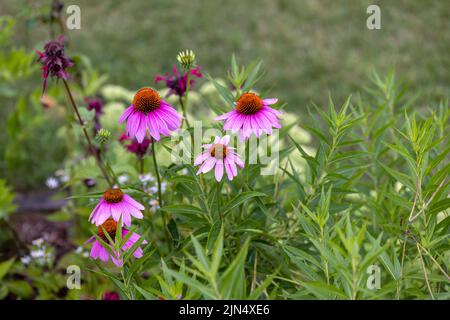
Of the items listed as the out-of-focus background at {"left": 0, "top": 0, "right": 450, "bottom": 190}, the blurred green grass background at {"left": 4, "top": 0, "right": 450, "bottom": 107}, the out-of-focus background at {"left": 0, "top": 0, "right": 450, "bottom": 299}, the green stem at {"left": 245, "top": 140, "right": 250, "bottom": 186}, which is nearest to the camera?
the green stem at {"left": 245, "top": 140, "right": 250, "bottom": 186}

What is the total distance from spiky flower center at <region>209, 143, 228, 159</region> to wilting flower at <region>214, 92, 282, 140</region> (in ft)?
0.13

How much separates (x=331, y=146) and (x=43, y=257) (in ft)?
3.54

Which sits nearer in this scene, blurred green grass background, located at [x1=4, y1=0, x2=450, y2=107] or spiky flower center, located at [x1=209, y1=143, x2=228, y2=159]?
spiky flower center, located at [x1=209, y1=143, x2=228, y2=159]

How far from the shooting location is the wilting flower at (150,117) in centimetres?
103

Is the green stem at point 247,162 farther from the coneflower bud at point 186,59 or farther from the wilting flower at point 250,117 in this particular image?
the coneflower bud at point 186,59

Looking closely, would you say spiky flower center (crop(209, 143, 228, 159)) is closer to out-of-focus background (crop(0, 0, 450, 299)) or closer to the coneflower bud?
the coneflower bud


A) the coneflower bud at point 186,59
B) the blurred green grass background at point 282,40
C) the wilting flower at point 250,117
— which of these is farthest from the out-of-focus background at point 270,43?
the wilting flower at point 250,117

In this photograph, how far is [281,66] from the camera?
3.67 m

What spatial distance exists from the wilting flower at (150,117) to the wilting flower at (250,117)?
9 centimetres

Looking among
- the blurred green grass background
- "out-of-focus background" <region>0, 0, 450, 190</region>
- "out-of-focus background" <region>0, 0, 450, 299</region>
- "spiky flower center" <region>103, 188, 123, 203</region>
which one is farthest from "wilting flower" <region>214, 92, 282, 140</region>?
the blurred green grass background

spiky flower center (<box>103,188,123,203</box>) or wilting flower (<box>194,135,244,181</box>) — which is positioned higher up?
wilting flower (<box>194,135,244,181</box>)

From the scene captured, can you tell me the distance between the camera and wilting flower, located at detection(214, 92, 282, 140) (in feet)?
3.33

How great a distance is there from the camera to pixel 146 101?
104 cm
